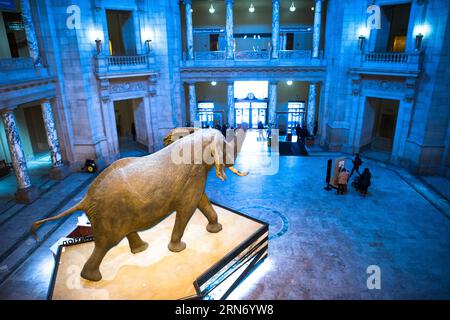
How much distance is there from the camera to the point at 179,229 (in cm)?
696

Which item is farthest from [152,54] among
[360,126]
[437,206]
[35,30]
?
[437,206]

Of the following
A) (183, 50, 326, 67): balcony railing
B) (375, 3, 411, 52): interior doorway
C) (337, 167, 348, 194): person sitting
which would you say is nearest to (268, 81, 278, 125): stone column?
(183, 50, 326, 67): balcony railing

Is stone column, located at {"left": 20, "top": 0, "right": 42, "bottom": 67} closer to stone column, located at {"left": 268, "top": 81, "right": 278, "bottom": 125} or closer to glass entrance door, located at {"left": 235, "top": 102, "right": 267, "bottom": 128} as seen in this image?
stone column, located at {"left": 268, "top": 81, "right": 278, "bottom": 125}

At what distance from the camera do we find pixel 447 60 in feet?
42.9

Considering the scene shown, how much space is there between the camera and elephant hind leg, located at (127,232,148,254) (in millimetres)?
7094

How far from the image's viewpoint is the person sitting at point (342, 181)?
12.2 metres

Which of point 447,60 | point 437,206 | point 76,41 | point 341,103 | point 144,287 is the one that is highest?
point 76,41

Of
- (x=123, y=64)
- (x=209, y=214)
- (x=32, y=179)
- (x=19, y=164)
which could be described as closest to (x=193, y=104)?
(x=123, y=64)

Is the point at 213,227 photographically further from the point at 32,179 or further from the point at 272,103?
the point at 272,103

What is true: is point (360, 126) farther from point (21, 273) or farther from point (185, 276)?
point (21, 273)

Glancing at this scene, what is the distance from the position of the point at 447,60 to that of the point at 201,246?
41.2 feet

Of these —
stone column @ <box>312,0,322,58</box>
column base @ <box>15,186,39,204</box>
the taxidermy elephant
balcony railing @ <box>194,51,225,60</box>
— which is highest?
stone column @ <box>312,0,322,58</box>

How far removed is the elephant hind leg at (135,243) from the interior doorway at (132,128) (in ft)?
37.3

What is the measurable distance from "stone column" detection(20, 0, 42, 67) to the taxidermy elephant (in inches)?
377
